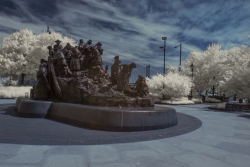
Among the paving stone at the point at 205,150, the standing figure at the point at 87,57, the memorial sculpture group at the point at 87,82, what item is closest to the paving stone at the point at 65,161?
the paving stone at the point at 205,150

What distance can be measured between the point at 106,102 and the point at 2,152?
4268 millimetres

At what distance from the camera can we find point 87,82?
869 centimetres

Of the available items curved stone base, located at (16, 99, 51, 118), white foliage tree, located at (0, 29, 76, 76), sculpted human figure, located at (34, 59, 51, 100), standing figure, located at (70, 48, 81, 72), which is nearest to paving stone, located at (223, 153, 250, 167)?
curved stone base, located at (16, 99, 51, 118)

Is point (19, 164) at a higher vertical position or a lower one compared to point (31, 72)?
lower

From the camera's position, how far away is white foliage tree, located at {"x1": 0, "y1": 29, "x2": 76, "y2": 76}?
30827 mm

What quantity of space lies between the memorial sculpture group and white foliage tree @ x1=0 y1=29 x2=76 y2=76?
23.3 m

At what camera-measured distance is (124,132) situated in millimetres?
5930

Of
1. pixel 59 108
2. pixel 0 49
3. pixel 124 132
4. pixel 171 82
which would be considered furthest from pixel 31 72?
pixel 124 132

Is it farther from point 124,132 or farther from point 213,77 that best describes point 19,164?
point 213,77

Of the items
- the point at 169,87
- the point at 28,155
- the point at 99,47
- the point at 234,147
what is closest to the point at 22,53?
the point at 169,87

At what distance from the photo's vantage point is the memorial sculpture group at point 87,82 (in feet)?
26.1

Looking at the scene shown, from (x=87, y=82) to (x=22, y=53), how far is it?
2980 centimetres

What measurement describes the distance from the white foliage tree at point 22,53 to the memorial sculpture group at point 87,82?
23.3m

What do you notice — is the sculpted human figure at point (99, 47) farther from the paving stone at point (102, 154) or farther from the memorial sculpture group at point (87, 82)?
the paving stone at point (102, 154)
